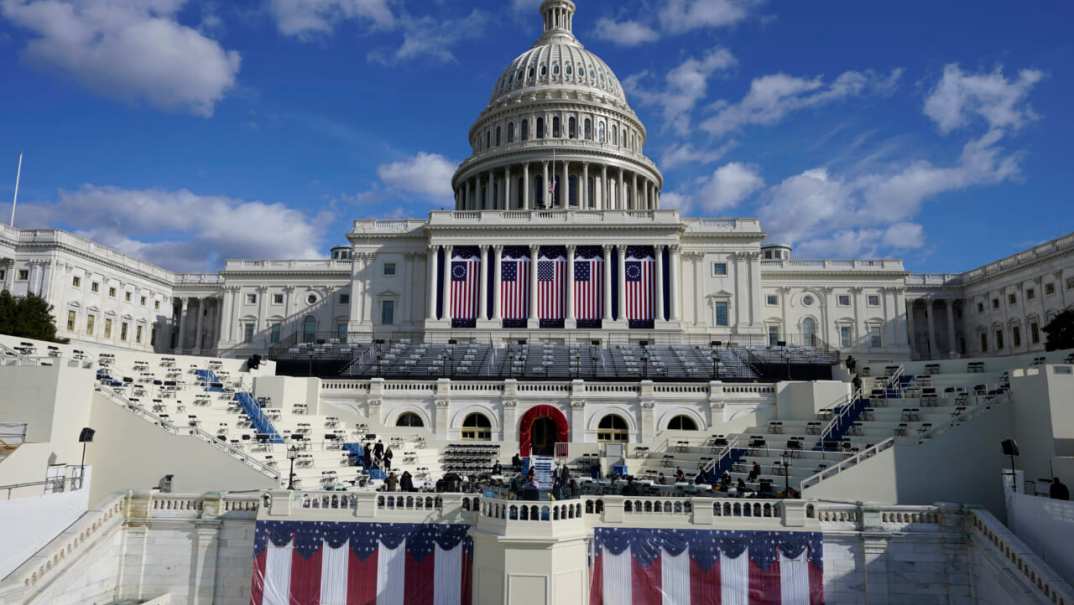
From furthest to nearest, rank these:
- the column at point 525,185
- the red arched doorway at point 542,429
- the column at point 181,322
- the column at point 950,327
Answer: the column at point 181,322 < the column at point 525,185 < the column at point 950,327 < the red arched doorway at point 542,429

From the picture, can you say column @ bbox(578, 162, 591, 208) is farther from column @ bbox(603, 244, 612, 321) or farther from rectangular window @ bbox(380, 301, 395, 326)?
rectangular window @ bbox(380, 301, 395, 326)

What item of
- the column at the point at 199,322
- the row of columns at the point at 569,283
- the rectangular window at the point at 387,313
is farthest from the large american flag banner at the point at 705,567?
the column at the point at 199,322

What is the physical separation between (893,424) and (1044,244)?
171 ft

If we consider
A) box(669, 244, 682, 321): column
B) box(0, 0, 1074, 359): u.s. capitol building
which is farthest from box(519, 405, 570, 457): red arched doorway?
box(669, 244, 682, 321): column

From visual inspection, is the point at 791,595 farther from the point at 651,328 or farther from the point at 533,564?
the point at 651,328

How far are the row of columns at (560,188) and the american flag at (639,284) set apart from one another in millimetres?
16172

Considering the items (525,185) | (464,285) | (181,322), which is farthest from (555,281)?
(181,322)

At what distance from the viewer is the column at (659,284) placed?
229ft

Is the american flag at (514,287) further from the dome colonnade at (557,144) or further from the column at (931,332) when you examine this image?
the column at (931,332)

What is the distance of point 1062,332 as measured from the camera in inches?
2094

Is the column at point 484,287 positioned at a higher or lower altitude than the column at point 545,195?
lower

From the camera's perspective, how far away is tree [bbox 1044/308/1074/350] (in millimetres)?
52188

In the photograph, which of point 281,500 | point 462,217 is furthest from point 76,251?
point 281,500

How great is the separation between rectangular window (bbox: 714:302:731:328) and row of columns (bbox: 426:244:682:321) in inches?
222
